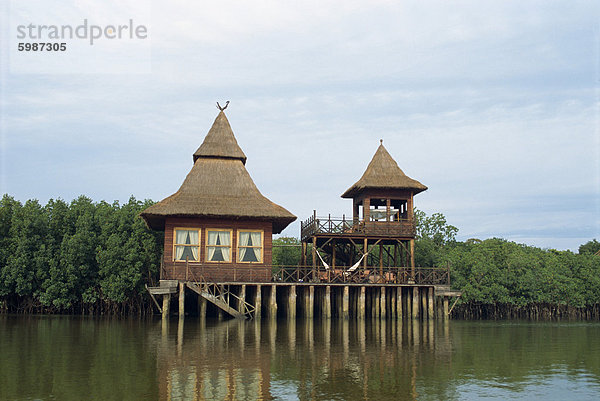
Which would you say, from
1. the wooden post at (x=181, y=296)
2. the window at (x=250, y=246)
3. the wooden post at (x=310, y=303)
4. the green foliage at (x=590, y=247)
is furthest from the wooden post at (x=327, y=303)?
the green foliage at (x=590, y=247)

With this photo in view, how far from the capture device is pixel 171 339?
1948cm

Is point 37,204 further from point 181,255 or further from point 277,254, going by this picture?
point 277,254

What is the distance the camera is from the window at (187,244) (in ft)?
93.1

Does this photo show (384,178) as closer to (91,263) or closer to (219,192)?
(219,192)

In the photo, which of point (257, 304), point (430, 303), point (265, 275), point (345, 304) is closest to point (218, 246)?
point (265, 275)

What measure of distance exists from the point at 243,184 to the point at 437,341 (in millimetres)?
14216

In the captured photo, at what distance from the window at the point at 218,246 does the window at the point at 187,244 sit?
1.81 ft

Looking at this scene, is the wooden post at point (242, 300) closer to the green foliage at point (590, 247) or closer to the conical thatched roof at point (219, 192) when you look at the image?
the conical thatched roof at point (219, 192)

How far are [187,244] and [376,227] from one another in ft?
34.3

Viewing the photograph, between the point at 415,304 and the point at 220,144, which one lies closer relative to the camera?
the point at 415,304

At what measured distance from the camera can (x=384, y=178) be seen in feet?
106

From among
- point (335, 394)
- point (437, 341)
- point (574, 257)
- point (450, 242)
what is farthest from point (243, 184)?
point (574, 257)

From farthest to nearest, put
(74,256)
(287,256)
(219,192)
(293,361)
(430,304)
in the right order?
1. (287,256)
2. (74,256)
3. (430,304)
4. (219,192)
5. (293,361)

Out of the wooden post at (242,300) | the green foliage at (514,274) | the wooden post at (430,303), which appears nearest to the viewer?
the wooden post at (242,300)
